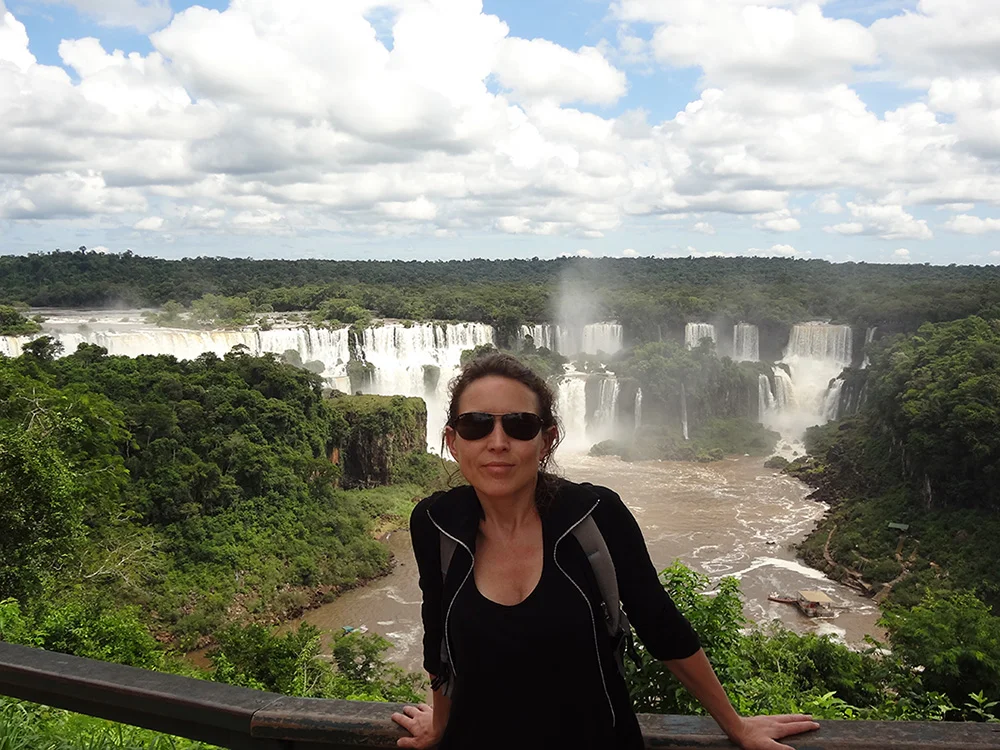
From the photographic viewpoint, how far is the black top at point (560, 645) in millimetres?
1542

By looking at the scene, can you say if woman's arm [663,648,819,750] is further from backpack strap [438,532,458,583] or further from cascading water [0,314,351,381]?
cascading water [0,314,351,381]

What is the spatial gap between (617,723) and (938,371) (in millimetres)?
27751

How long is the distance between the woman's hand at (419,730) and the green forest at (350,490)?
2.97 feet

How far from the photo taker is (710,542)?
76.0 feet

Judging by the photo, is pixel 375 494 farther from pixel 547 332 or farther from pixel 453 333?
pixel 547 332

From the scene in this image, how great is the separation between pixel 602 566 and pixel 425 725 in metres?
0.48

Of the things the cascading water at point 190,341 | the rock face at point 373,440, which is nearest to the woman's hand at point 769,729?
the rock face at point 373,440

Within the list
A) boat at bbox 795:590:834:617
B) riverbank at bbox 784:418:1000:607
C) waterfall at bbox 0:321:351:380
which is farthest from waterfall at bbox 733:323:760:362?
boat at bbox 795:590:834:617

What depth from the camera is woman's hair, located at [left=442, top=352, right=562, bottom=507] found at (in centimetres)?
184

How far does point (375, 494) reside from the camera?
2684 centimetres

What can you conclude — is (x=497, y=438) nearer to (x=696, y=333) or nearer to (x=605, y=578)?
(x=605, y=578)

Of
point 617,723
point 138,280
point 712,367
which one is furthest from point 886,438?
point 138,280

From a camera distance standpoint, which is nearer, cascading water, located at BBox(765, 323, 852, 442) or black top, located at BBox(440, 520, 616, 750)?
black top, located at BBox(440, 520, 616, 750)

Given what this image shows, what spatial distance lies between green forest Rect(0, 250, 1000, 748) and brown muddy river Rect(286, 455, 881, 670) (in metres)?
0.73
